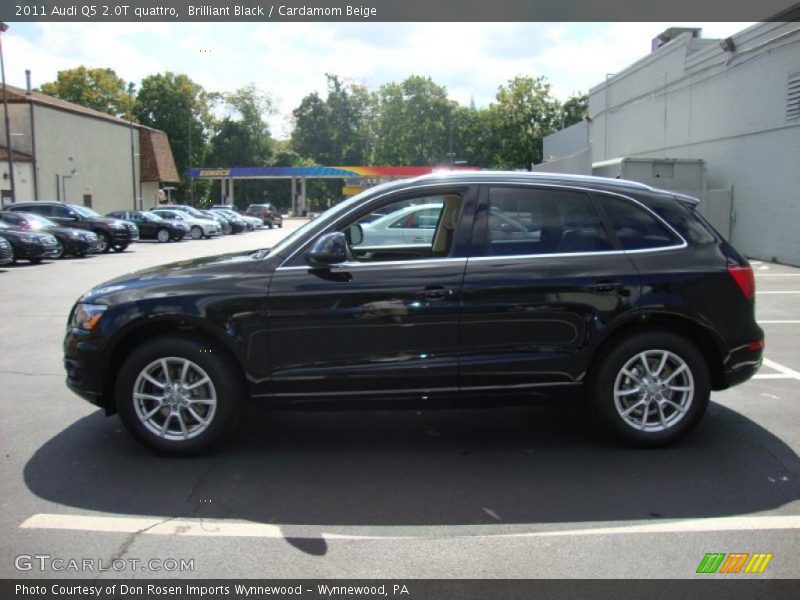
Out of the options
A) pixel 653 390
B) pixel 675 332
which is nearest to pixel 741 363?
pixel 675 332

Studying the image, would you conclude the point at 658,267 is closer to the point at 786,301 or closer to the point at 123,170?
the point at 786,301

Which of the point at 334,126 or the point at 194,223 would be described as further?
the point at 334,126

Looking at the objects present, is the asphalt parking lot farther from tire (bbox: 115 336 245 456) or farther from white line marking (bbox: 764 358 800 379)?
white line marking (bbox: 764 358 800 379)

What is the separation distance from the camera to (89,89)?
7200 centimetres

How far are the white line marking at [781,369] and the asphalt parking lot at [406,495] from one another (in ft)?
2.76

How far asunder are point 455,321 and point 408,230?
7.44 feet

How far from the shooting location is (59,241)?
20000 millimetres

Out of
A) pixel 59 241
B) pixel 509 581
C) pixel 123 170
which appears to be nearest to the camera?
pixel 509 581

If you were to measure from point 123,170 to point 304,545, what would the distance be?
4928cm

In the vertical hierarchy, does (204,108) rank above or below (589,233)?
above

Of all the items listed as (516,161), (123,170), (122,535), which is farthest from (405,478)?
(516,161)

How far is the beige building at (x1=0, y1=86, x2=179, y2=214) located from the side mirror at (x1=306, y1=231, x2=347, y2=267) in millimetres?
36222

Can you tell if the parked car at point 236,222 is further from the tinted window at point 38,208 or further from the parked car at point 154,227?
the tinted window at point 38,208

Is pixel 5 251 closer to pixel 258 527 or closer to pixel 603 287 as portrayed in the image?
pixel 258 527
